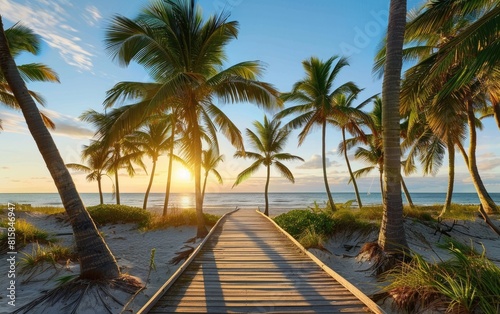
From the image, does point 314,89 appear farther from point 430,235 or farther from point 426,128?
point 430,235

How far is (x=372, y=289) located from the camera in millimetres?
5617

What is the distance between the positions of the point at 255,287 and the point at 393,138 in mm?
4581

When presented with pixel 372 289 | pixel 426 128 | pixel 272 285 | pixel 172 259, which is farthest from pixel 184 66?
pixel 426 128

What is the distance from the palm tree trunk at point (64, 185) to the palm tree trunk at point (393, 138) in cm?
623

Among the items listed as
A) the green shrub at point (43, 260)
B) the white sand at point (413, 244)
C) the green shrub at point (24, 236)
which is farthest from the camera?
the green shrub at point (24, 236)

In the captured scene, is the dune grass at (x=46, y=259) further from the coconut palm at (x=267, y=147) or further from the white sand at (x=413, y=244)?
the coconut palm at (x=267, y=147)

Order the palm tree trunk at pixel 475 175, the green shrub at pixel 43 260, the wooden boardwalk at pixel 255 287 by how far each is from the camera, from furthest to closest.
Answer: the palm tree trunk at pixel 475 175
the green shrub at pixel 43 260
the wooden boardwalk at pixel 255 287

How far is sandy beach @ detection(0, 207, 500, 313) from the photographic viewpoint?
5.95 meters

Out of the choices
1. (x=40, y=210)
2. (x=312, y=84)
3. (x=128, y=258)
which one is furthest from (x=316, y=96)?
(x=40, y=210)

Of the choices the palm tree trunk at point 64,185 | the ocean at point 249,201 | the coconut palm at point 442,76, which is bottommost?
the ocean at point 249,201

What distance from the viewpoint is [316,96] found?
18000 millimetres

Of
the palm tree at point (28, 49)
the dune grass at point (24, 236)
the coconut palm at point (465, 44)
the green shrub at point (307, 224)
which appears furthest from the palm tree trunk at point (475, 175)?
the palm tree at point (28, 49)

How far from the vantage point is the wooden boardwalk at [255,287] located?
372cm

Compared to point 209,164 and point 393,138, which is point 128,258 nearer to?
point 393,138
